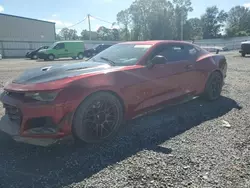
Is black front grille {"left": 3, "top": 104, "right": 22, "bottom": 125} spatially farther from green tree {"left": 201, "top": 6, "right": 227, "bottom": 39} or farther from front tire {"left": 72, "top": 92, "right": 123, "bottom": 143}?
green tree {"left": 201, "top": 6, "right": 227, "bottom": 39}

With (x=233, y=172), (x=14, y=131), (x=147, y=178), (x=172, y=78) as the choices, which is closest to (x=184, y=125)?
(x=172, y=78)

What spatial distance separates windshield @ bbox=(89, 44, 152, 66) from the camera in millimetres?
3680

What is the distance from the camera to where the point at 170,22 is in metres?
55.0

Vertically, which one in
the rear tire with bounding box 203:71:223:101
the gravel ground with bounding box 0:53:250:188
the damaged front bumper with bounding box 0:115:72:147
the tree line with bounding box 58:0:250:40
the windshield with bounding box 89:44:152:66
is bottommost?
the gravel ground with bounding box 0:53:250:188

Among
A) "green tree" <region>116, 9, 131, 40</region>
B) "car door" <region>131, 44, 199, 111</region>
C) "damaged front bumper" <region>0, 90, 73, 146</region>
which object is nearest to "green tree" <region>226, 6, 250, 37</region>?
"green tree" <region>116, 9, 131, 40</region>

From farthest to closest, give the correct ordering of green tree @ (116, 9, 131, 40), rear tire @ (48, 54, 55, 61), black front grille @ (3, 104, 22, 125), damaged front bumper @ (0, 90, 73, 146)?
green tree @ (116, 9, 131, 40) < rear tire @ (48, 54, 55, 61) < black front grille @ (3, 104, 22, 125) < damaged front bumper @ (0, 90, 73, 146)

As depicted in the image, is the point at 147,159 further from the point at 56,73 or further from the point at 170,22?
Result: the point at 170,22

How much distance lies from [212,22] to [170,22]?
105 feet

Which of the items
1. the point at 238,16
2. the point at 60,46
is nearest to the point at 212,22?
the point at 238,16

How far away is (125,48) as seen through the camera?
420 centimetres

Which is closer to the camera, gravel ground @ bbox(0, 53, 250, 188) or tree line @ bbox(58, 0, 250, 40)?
gravel ground @ bbox(0, 53, 250, 188)

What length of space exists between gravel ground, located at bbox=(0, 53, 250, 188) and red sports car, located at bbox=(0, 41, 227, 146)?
9.5 inches

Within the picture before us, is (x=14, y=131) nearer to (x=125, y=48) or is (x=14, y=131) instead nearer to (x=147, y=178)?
(x=147, y=178)

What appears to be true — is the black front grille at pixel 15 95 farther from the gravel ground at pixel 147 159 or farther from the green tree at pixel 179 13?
the green tree at pixel 179 13
